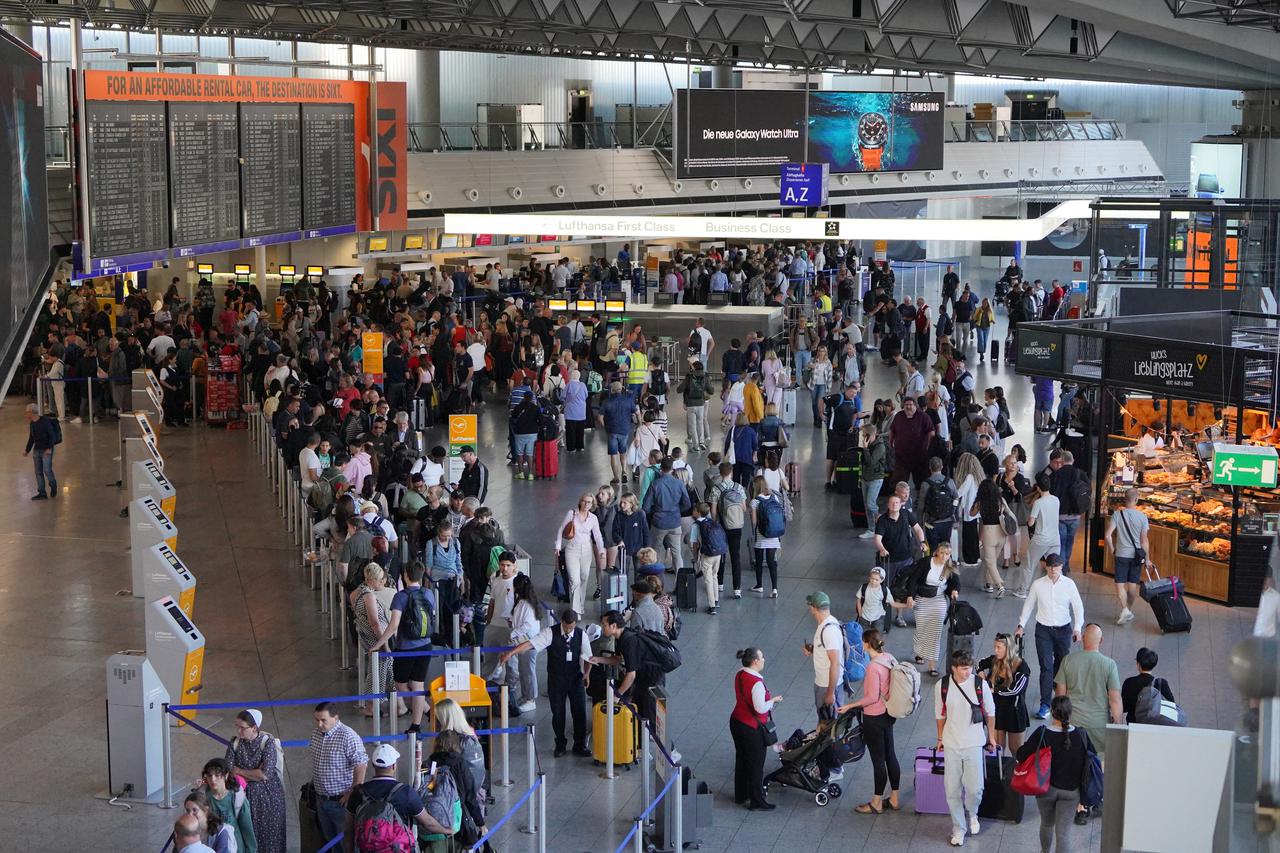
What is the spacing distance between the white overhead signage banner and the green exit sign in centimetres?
900

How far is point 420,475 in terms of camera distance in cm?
1537

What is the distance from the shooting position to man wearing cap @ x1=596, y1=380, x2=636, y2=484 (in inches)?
755

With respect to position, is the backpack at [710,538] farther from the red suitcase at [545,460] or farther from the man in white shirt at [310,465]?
the red suitcase at [545,460]

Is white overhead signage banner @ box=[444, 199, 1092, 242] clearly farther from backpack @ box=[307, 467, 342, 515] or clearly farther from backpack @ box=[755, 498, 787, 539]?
backpack @ box=[307, 467, 342, 515]

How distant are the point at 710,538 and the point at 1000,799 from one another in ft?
15.1

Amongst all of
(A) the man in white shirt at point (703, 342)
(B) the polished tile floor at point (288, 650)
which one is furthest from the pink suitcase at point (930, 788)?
(A) the man in white shirt at point (703, 342)

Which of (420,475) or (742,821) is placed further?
(420,475)

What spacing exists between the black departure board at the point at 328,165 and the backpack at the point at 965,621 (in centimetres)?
1468

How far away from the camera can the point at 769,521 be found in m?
14.6

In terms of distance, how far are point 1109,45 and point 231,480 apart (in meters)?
13.7

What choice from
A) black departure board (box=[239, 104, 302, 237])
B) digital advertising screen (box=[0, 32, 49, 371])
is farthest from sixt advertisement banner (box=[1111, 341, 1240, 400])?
black departure board (box=[239, 104, 302, 237])

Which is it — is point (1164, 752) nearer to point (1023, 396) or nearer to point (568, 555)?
point (568, 555)

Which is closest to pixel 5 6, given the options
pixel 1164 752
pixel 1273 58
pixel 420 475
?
pixel 420 475

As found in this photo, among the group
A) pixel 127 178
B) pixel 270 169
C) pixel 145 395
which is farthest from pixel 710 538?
pixel 270 169
